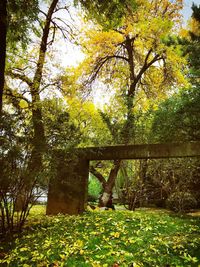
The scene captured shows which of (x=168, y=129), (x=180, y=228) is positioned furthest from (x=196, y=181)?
(x=180, y=228)

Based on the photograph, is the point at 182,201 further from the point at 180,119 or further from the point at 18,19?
the point at 18,19

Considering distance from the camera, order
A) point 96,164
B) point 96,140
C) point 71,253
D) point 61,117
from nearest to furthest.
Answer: point 71,253 → point 61,117 → point 96,140 → point 96,164

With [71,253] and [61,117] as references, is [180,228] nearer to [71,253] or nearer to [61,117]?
[71,253]

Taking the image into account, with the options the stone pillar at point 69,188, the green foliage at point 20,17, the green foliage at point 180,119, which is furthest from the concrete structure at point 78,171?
the green foliage at point 20,17

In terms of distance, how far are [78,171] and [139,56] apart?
8.68 metres

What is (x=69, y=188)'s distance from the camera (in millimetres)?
8219

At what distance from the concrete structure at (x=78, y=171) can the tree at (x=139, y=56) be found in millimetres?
5586

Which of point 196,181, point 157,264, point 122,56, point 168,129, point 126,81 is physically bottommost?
point 157,264

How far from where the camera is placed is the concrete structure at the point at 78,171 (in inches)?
302

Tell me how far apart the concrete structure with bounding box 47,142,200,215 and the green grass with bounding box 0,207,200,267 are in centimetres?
130

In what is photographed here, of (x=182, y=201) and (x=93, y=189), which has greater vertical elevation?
(x=93, y=189)

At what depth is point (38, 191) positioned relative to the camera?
6590 mm

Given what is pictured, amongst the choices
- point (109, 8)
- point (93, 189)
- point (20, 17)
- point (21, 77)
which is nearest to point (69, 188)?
point (21, 77)

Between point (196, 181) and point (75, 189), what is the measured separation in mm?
5975
